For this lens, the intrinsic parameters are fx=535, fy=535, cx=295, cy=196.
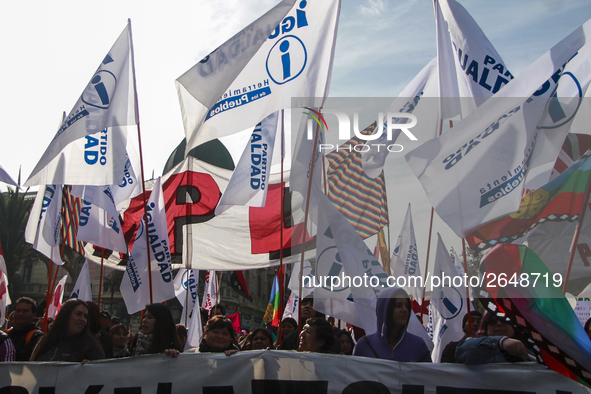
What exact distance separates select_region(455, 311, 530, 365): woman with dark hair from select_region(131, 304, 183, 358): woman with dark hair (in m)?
2.30

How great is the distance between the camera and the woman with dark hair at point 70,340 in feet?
14.0

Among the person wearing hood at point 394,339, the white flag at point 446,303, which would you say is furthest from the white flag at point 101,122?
the white flag at point 446,303

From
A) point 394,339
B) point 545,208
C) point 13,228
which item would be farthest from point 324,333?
point 13,228

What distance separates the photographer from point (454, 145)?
475 cm

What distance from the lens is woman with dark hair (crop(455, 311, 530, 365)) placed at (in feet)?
11.0

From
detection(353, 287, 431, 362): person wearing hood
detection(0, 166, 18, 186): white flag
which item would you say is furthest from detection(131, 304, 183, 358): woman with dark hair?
detection(0, 166, 18, 186): white flag

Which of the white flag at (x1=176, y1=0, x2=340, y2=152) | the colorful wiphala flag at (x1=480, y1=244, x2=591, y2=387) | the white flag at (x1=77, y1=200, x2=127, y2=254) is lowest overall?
the colorful wiphala flag at (x1=480, y1=244, x2=591, y2=387)

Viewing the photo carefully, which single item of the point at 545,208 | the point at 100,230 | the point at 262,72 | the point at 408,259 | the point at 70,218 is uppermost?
the point at 262,72

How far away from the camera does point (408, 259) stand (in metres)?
10.1

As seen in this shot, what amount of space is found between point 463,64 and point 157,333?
441cm

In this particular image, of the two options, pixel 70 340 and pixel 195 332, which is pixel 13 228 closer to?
pixel 195 332

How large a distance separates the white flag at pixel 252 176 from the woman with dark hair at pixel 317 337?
283 cm

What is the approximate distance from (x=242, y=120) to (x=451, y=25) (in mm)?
2720

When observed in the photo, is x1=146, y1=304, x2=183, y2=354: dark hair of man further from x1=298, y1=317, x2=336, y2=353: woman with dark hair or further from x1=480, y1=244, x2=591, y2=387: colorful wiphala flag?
x1=480, y1=244, x2=591, y2=387: colorful wiphala flag
